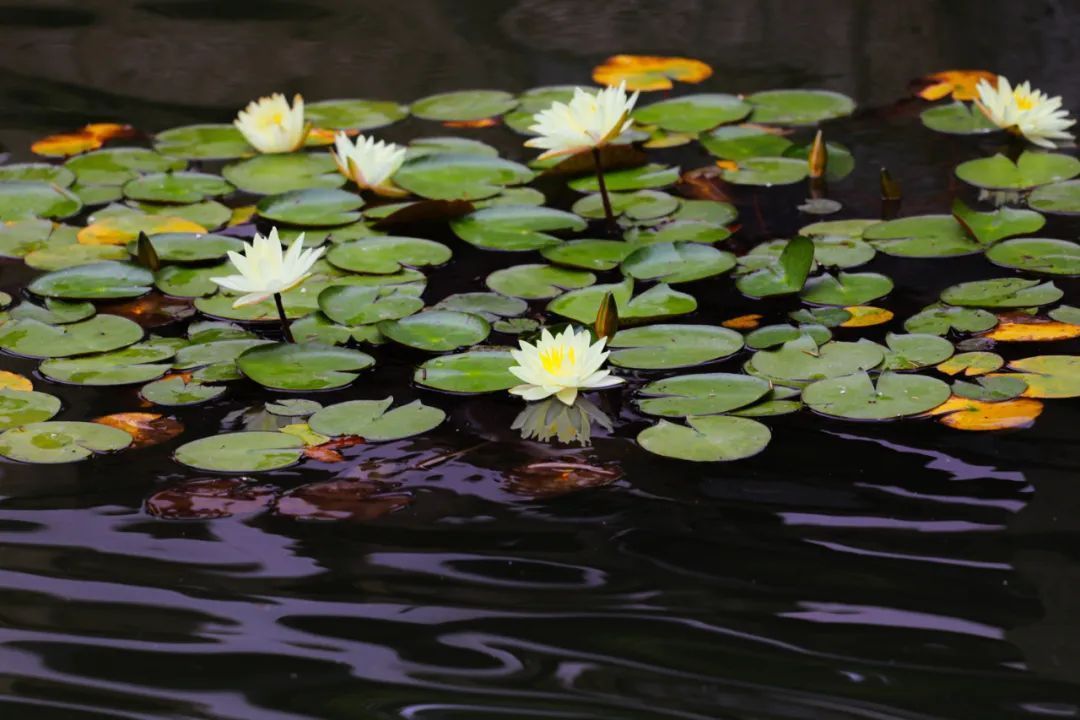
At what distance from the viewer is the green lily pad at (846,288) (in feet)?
7.52

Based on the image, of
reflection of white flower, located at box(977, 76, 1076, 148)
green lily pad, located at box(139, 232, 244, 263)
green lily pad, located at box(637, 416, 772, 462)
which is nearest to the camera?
green lily pad, located at box(637, 416, 772, 462)

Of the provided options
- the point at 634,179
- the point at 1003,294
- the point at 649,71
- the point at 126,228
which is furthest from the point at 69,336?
the point at 649,71

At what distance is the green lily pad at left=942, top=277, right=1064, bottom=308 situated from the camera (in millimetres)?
2219

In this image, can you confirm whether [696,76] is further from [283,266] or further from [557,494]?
[557,494]

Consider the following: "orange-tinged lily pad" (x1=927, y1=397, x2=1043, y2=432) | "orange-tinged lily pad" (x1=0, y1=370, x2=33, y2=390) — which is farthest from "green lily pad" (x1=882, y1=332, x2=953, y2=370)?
"orange-tinged lily pad" (x1=0, y1=370, x2=33, y2=390)

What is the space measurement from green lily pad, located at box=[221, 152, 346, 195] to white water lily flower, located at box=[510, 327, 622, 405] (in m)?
1.08

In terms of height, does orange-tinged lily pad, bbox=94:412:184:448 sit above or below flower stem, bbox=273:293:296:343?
below

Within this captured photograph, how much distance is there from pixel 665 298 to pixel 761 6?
1.94 meters

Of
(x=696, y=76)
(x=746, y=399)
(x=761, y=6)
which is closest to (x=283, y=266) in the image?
(x=746, y=399)

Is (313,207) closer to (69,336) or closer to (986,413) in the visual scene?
(69,336)

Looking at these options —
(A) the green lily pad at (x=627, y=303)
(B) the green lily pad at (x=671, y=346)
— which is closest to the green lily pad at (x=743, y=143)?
(A) the green lily pad at (x=627, y=303)

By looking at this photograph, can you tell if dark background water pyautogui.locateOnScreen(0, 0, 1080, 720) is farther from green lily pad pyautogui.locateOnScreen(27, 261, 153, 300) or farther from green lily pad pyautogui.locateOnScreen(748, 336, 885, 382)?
green lily pad pyautogui.locateOnScreen(27, 261, 153, 300)

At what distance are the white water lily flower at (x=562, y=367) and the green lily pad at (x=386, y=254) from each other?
0.59 meters

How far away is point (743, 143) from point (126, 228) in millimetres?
1399
